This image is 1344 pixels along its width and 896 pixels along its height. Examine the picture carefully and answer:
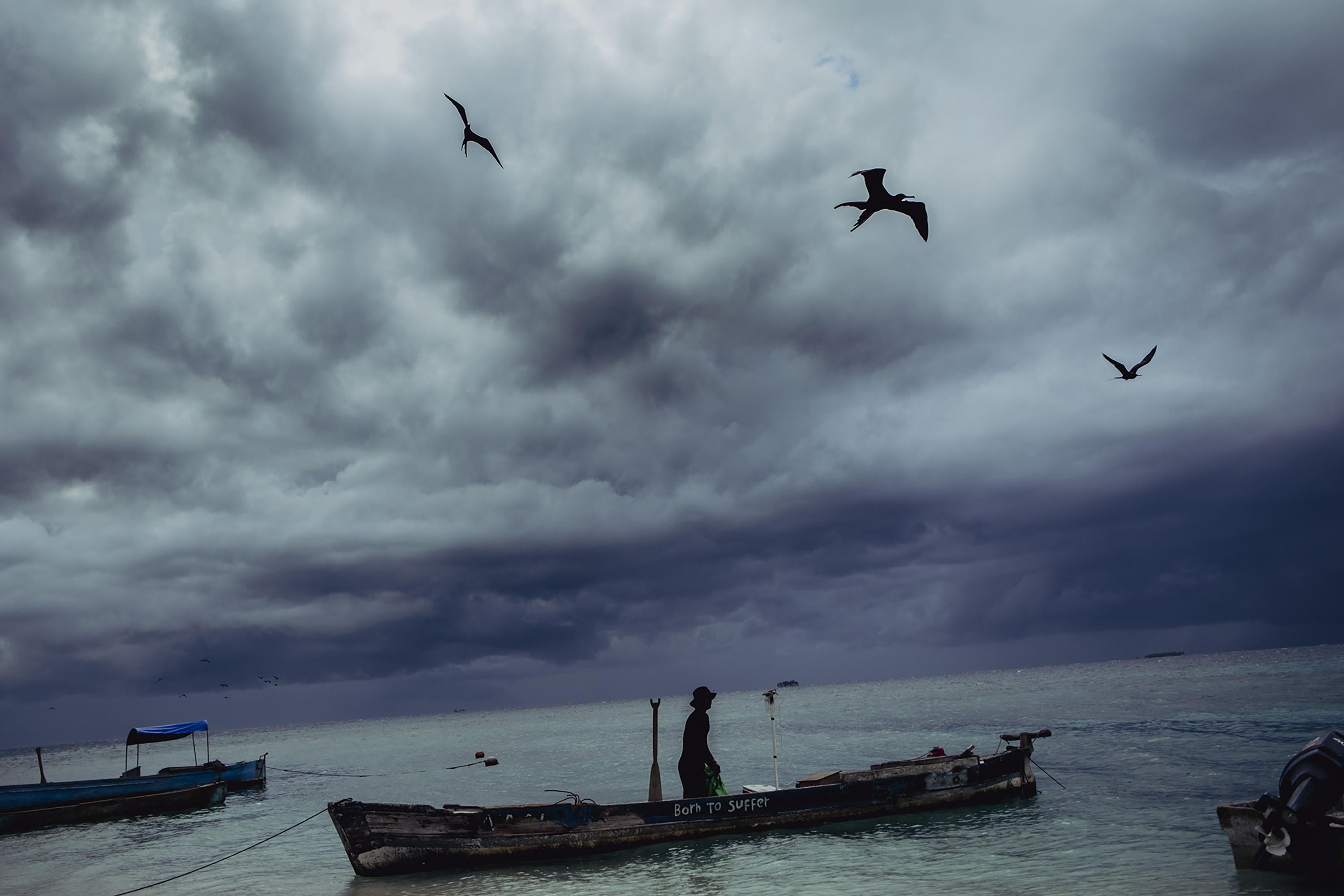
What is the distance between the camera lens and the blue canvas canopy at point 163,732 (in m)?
33.8

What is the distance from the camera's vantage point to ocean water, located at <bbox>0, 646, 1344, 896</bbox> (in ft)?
48.3

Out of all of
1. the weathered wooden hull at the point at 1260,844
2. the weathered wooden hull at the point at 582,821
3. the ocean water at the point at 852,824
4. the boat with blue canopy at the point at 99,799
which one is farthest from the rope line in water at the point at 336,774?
the weathered wooden hull at the point at 1260,844

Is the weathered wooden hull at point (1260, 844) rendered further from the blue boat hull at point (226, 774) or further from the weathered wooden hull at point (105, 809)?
the blue boat hull at point (226, 774)

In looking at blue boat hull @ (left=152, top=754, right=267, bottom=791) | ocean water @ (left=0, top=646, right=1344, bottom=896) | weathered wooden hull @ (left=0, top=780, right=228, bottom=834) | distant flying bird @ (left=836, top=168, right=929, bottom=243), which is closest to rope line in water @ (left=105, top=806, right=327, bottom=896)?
ocean water @ (left=0, top=646, right=1344, bottom=896)

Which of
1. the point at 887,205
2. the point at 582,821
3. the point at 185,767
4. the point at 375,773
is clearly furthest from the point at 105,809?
the point at 887,205

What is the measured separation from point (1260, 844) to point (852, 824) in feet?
27.1

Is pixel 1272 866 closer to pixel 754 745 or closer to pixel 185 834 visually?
pixel 185 834

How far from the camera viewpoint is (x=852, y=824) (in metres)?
18.8

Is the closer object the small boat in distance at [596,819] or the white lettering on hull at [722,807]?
the small boat in distance at [596,819]

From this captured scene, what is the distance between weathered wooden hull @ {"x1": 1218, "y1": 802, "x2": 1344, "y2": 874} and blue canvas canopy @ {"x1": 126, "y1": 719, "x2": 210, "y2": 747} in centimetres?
3498

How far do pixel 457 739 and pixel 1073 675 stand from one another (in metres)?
111

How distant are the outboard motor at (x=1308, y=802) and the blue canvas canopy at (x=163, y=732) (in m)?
35.6

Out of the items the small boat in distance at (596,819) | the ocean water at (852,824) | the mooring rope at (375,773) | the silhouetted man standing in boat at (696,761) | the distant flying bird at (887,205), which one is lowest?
the mooring rope at (375,773)

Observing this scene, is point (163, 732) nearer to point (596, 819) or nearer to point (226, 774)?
point (226, 774)
